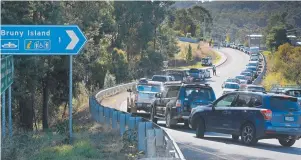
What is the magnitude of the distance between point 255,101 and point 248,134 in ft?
3.39

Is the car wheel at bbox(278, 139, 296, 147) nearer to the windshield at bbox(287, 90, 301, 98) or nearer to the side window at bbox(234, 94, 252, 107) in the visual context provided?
the side window at bbox(234, 94, 252, 107)

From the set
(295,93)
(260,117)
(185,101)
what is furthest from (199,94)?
(295,93)

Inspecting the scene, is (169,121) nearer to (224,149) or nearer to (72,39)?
(224,149)

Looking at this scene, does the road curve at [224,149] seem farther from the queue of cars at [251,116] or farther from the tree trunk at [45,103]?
the tree trunk at [45,103]

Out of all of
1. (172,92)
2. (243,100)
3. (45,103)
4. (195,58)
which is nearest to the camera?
(243,100)

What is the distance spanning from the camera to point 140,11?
7788cm

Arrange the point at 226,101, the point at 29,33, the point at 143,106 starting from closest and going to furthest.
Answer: the point at 29,33 < the point at 226,101 < the point at 143,106

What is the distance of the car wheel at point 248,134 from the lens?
1652 centimetres

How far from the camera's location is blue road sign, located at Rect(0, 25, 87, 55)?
612 inches

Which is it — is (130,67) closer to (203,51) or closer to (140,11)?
(140,11)

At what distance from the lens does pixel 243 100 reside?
1730cm

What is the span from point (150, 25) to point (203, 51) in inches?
1699

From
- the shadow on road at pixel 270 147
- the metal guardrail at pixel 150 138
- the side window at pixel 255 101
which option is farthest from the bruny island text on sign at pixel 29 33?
the shadow on road at pixel 270 147

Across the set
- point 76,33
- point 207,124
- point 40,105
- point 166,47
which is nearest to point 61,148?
point 76,33
